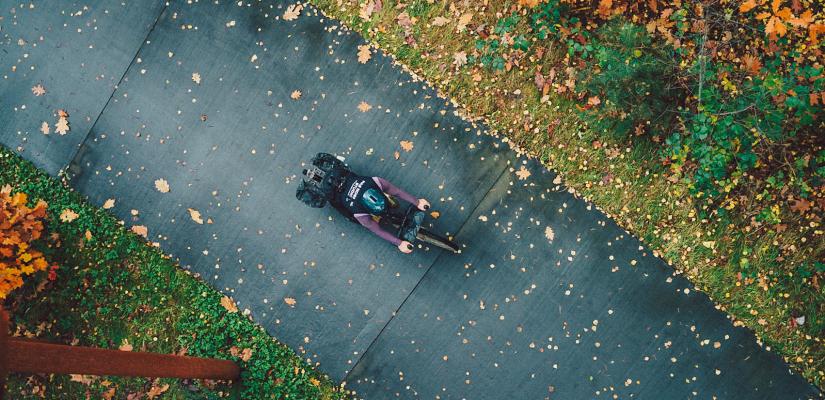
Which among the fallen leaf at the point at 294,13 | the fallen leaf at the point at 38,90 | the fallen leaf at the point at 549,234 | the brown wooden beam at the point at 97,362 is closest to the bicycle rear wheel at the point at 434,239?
the fallen leaf at the point at 549,234

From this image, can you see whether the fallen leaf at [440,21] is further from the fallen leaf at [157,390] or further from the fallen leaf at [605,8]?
the fallen leaf at [157,390]

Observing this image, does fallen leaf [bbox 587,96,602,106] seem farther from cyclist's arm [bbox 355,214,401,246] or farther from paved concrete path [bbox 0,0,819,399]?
cyclist's arm [bbox 355,214,401,246]

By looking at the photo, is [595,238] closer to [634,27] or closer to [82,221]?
[634,27]

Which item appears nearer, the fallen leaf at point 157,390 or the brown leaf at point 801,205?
the brown leaf at point 801,205

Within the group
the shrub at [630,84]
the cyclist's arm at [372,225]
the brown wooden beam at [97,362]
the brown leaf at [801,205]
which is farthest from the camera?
the brown leaf at [801,205]

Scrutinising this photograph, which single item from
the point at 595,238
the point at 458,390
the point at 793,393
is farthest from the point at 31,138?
the point at 793,393

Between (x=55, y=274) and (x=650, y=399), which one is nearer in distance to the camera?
(x=650, y=399)
